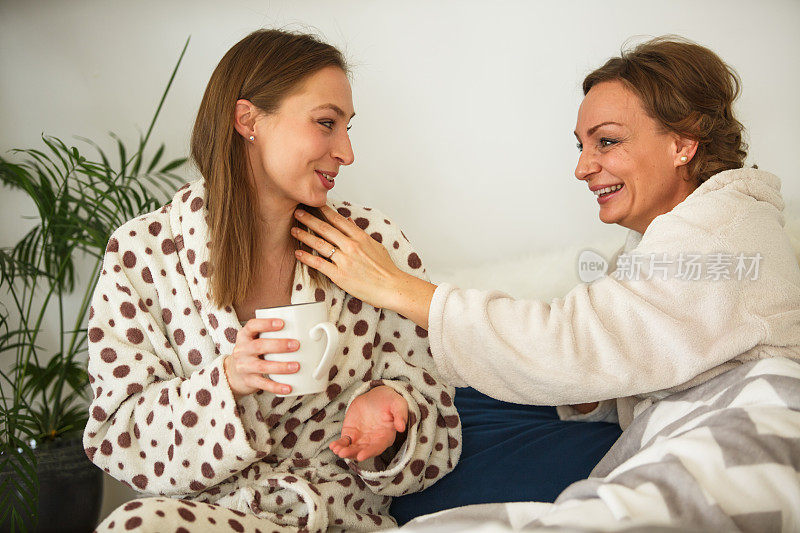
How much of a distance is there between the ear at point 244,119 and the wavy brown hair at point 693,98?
822mm

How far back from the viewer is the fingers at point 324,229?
4.62 ft

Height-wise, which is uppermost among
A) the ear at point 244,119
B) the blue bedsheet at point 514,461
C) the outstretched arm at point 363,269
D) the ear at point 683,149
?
the ear at point 244,119

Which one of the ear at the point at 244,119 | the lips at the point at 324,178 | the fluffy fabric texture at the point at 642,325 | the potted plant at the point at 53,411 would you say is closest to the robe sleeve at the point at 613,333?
the fluffy fabric texture at the point at 642,325

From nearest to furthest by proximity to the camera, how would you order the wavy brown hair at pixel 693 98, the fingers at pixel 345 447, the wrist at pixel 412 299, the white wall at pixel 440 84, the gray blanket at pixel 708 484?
1. the gray blanket at pixel 708 484
2. the fingers at pixel 345 447
3. the wrist at pixel 412 299
4. the wavy brown hair at pixel 693 98
5. the white wall at pixel 440 84

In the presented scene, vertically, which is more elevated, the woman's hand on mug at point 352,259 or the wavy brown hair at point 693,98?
the wavy brown hair at point 693,98

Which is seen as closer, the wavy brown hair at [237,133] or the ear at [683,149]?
the wavy brown hair at [237,133]

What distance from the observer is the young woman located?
1.27 metres

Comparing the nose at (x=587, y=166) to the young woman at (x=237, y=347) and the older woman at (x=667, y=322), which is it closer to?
the older woman at (x=667, y=322)

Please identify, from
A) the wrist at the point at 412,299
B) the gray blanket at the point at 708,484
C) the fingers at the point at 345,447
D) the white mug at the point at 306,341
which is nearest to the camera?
the gray blanket at the point at 708,484

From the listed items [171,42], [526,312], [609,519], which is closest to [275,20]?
[171,42]

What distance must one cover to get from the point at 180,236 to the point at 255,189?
0.18 metres

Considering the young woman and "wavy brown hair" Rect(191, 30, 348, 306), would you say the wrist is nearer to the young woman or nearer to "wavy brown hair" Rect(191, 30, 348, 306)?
the young woman

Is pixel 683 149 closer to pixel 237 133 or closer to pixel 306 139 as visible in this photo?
pixel 306 139

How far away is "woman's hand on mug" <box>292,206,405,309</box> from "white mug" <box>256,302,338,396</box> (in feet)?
0.85
